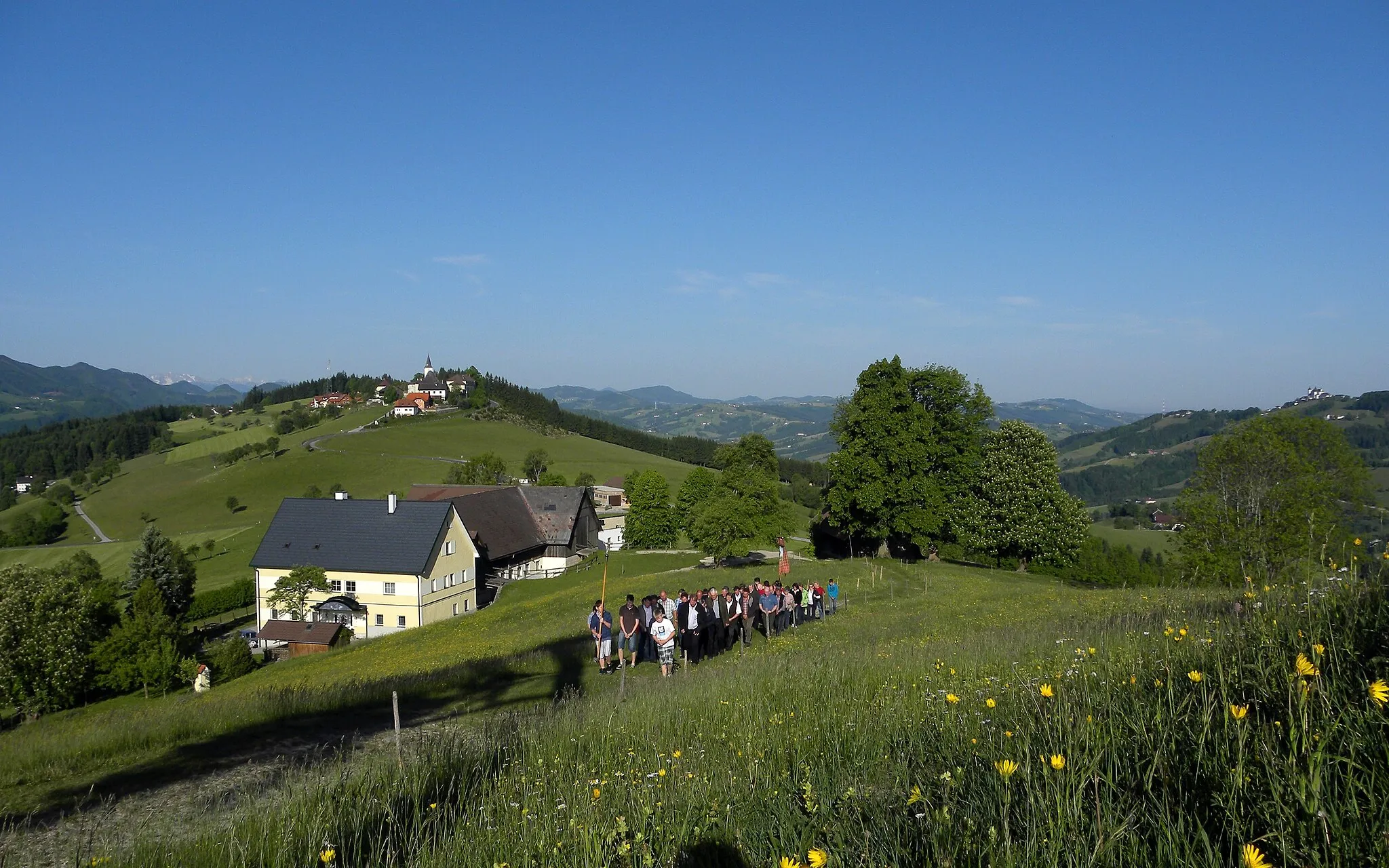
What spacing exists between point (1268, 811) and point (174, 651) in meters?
48.6

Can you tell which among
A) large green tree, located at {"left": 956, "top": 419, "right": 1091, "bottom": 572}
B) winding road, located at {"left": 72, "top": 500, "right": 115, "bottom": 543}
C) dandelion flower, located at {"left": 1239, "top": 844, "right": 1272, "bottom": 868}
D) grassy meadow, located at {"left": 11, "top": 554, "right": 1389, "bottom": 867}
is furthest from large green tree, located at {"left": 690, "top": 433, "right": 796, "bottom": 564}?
winding road, located at {"left": 72, "top": 500, "right": 115, "bottom": 543}

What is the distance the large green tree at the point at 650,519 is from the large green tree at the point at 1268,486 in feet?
161

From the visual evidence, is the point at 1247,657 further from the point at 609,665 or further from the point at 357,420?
the point at 357,420

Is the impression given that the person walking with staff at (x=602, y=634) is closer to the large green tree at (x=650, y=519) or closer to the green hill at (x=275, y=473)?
the large green tree at (x=650, y=519)

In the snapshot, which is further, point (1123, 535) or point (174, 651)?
point (1123, 535)

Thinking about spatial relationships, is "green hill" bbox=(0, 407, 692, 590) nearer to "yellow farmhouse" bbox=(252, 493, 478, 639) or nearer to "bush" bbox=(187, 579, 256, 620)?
"bush" bbox=(187, 579, 256, 620)

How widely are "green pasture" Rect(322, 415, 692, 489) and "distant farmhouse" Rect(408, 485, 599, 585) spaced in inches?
1484

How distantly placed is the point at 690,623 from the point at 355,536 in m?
44.4

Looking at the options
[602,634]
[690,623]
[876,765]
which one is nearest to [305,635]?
[602,634]

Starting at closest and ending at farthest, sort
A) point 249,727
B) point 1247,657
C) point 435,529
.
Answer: point 1247,657, point 249,727, point 435,529

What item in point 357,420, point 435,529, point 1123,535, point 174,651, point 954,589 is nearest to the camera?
point 954,589

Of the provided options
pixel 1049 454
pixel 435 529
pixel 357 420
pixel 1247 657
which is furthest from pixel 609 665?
pixel 357 420

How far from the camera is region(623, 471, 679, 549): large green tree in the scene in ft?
249

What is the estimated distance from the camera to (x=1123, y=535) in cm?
10769
